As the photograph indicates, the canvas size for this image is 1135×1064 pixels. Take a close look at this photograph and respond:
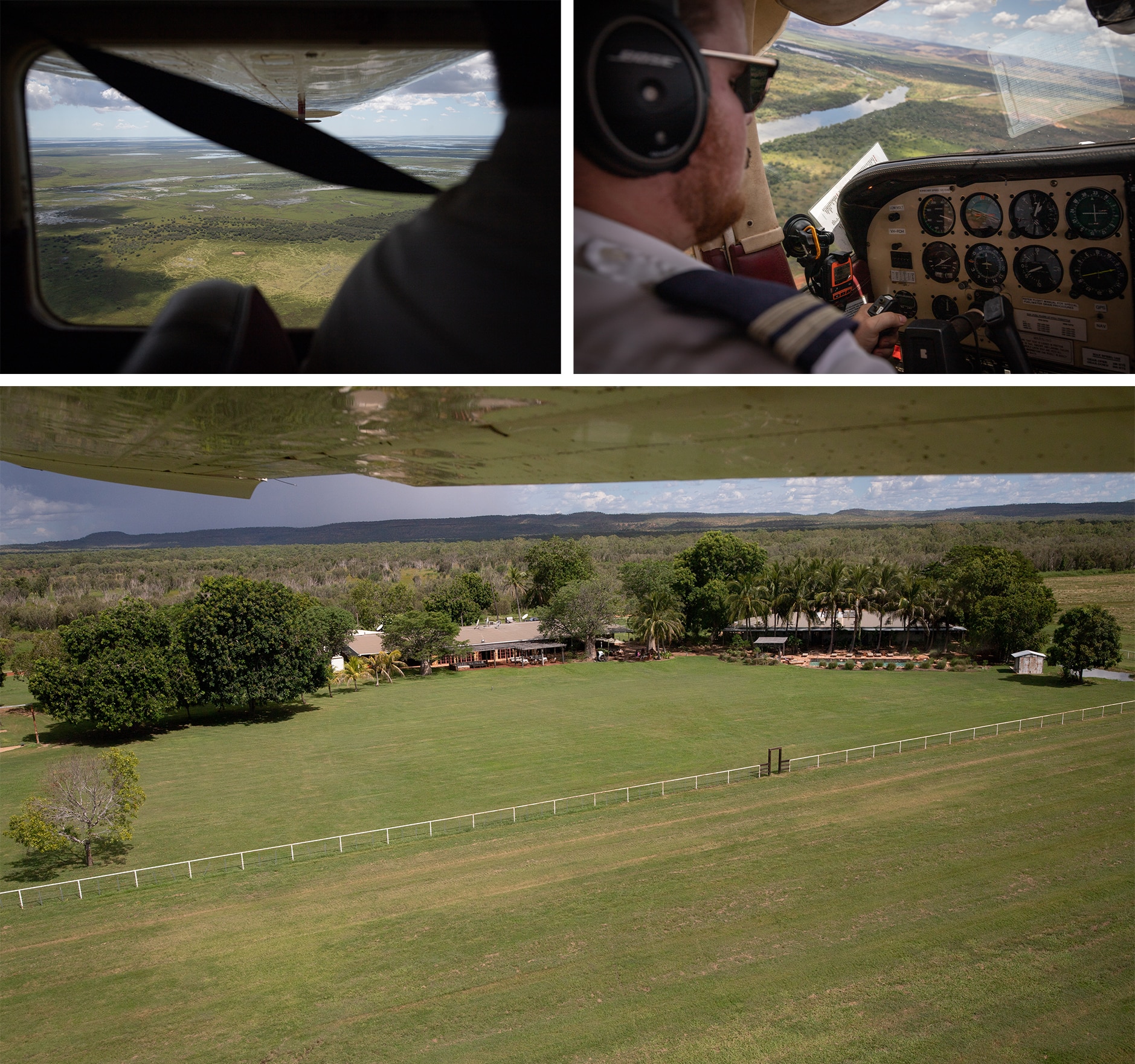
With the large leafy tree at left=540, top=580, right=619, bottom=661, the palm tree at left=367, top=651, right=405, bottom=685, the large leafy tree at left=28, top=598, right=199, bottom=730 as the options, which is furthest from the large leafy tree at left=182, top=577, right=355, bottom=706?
the large leafy tree at left=540, top=580, right=619, bottom=661

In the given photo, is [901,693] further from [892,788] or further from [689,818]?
[689,818]

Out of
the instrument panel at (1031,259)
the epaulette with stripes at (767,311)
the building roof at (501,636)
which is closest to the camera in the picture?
the epaulette with stripes at (767,311)

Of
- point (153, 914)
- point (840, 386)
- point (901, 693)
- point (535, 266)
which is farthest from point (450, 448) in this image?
point (901, 693)

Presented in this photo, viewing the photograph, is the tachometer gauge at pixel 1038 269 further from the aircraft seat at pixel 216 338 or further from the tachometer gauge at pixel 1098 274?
the aircraft seat at pixel 216 338

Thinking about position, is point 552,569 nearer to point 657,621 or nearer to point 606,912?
point 657,621

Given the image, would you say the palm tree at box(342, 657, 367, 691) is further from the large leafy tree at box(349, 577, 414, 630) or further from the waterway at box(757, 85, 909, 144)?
the waterway at box(757, 85, 909, 144)

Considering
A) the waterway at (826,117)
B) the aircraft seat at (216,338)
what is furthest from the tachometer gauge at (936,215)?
the aircraft seat at (216,338)

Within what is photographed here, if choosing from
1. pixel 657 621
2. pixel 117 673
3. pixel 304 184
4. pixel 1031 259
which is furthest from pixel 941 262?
pixel 657 621
